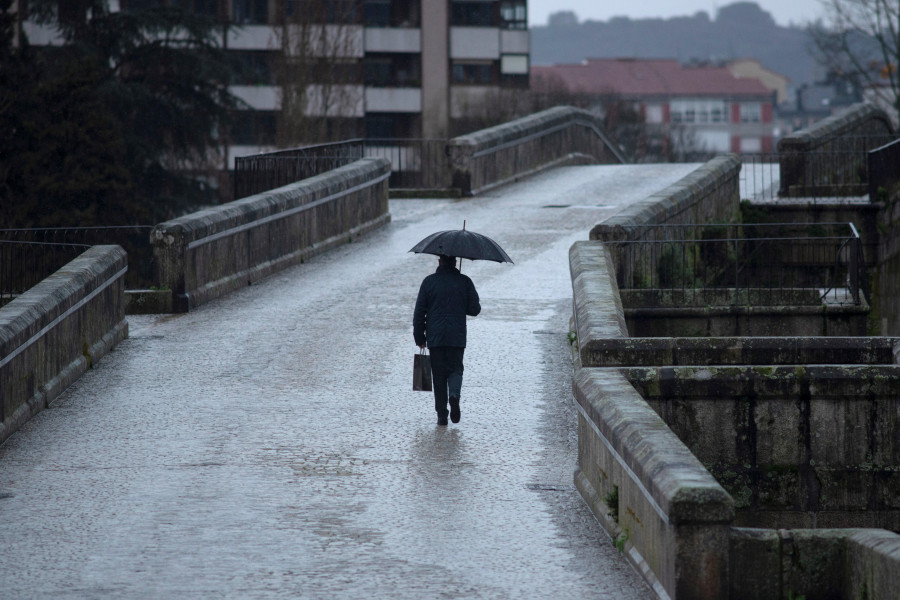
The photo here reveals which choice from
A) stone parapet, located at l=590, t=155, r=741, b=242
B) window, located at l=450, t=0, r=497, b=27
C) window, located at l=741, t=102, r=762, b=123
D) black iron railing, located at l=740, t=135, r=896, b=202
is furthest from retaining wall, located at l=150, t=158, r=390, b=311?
window, located at l=741, t=102, r=762, b=123

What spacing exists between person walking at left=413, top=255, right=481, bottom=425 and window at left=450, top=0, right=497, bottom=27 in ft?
211

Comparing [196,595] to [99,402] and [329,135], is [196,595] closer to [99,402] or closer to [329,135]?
[99,402]

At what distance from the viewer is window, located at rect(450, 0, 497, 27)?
73.9 m

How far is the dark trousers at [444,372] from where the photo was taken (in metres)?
10.6

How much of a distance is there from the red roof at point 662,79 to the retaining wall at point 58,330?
132395mm

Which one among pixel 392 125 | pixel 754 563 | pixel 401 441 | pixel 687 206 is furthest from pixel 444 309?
pixel 392 125

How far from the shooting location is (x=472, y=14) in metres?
74.6

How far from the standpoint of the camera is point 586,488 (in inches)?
335

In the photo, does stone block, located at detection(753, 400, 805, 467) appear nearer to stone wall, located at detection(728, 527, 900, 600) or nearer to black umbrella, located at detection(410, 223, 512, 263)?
black umbrella, located at detection(410, 223, 512, 263)

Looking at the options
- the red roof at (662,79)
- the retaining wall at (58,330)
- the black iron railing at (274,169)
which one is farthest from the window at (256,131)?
the red roof at (662,79)

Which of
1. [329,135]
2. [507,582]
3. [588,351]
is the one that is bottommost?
[507,582]

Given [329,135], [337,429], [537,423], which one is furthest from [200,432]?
[329,135]

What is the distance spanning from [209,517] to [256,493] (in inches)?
23.0

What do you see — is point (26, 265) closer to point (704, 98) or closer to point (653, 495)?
point (653, 495)
